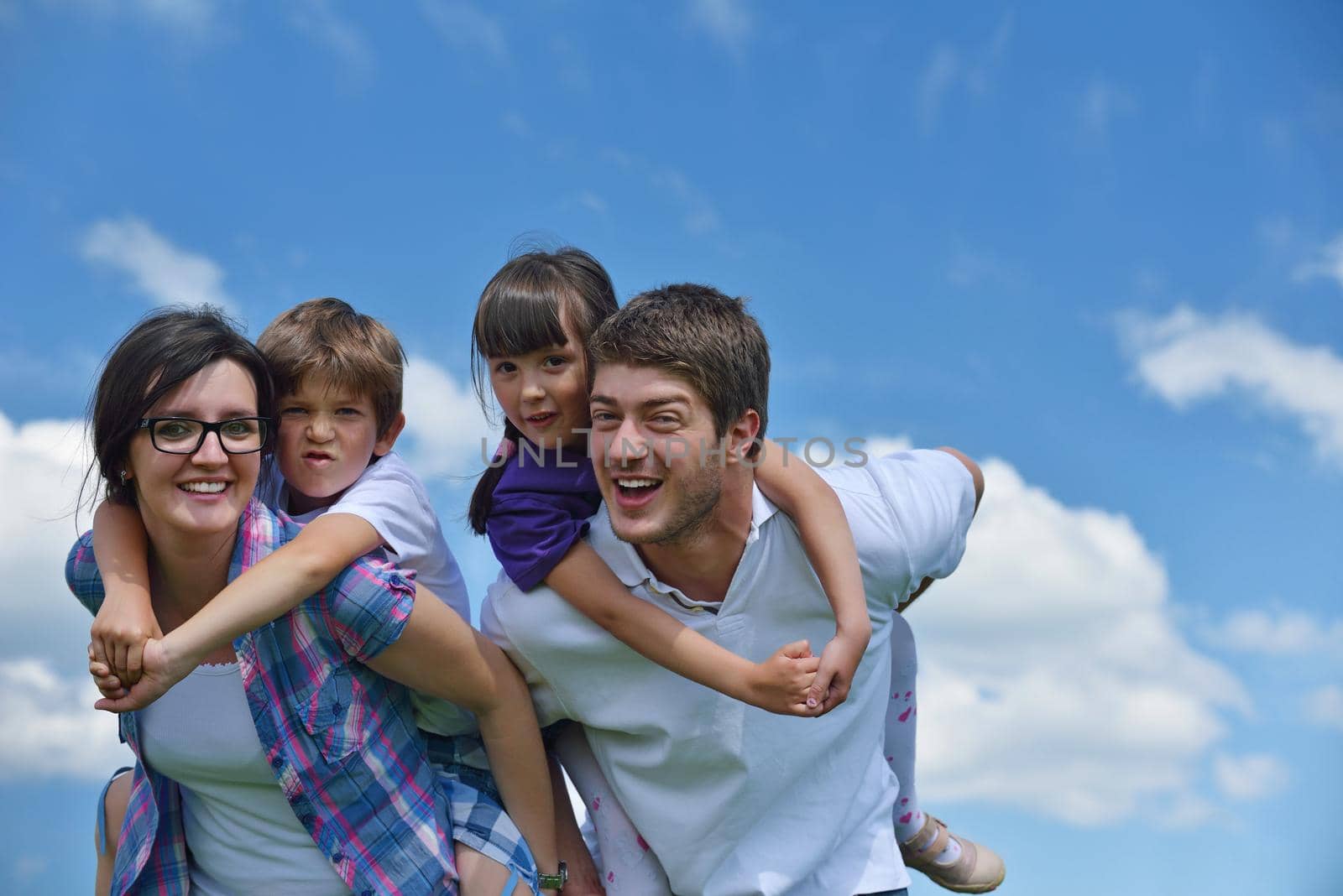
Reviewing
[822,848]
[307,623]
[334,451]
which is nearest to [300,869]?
[307,623]

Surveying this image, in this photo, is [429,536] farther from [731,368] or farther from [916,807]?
[916,807]

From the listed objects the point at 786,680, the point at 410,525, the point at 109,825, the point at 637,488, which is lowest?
the point at 109,825

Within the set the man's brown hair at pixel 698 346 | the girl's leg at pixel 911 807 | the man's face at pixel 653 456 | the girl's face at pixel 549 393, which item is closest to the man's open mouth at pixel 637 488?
the man's face at pixel 653 456

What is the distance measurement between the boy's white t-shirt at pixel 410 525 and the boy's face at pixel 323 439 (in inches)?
2.3

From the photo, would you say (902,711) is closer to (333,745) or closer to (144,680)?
(333,745)

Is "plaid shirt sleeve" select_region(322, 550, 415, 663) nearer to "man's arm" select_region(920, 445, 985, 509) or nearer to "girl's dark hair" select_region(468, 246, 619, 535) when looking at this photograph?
"girl's dark hair" select_region(468, 246, 619, 535)

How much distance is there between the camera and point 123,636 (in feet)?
11.2

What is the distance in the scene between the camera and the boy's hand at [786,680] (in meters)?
3.58

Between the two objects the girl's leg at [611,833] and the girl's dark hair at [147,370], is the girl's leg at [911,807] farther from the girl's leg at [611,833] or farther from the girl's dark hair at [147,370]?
the girl's dark hair at [147,370]

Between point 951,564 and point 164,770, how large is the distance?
9.23ft

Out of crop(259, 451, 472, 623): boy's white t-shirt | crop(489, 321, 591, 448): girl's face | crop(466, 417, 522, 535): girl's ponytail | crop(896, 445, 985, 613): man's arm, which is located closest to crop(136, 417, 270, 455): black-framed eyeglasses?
crop(259, 451, 472, 623): boy's white t-shirt

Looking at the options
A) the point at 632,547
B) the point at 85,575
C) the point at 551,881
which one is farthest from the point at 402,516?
the point at 551,881

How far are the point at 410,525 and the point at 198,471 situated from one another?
71 cm

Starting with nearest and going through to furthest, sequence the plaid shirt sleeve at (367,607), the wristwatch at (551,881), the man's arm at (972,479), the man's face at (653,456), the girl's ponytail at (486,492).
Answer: the plaid shirt sleeve at (367,607)
the man's face at (653,456)
the wristwatch at (551,881)
the girl's ponytail at (486,492)
the man's arm at (972,479)
